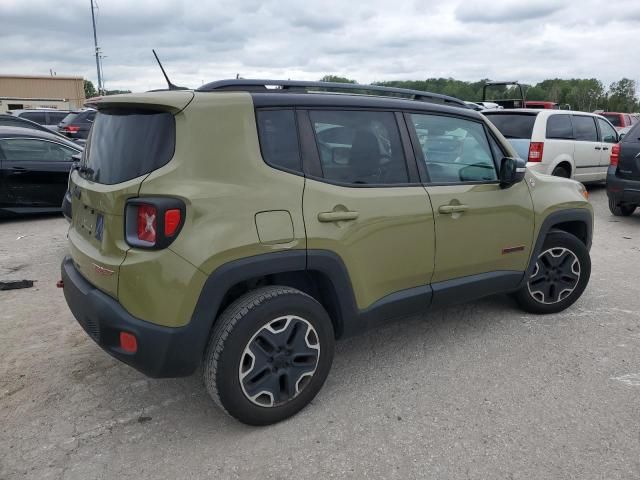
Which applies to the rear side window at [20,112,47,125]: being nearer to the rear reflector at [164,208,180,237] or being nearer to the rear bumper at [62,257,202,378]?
the rear bumper at [62,257,202,378]

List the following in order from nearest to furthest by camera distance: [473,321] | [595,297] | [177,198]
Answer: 1. [177,198]
2. [473,321]
3. [595,297]

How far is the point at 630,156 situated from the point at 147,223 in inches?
302

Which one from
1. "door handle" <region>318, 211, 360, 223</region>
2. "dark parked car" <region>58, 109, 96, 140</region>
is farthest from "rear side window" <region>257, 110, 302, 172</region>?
"dark parked car" <region>58, 109, 96, 140</region>

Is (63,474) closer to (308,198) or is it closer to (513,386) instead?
(308,198)

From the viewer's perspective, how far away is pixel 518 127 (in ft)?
30.8

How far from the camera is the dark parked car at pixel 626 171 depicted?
7.76m

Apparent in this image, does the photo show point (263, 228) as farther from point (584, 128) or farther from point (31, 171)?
point (584, 128)

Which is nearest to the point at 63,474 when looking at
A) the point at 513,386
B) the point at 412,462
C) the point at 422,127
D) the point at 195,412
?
the point at 195,412

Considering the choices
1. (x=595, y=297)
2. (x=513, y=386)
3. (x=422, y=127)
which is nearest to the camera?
(x=513, y=386)

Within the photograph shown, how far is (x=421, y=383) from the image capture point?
3268 mm

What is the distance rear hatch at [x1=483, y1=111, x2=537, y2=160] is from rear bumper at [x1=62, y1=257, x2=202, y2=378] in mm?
7988

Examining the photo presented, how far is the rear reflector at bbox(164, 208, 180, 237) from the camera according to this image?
2416 mm

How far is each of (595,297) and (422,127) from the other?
2619 mm

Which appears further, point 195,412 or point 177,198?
point 195,412
